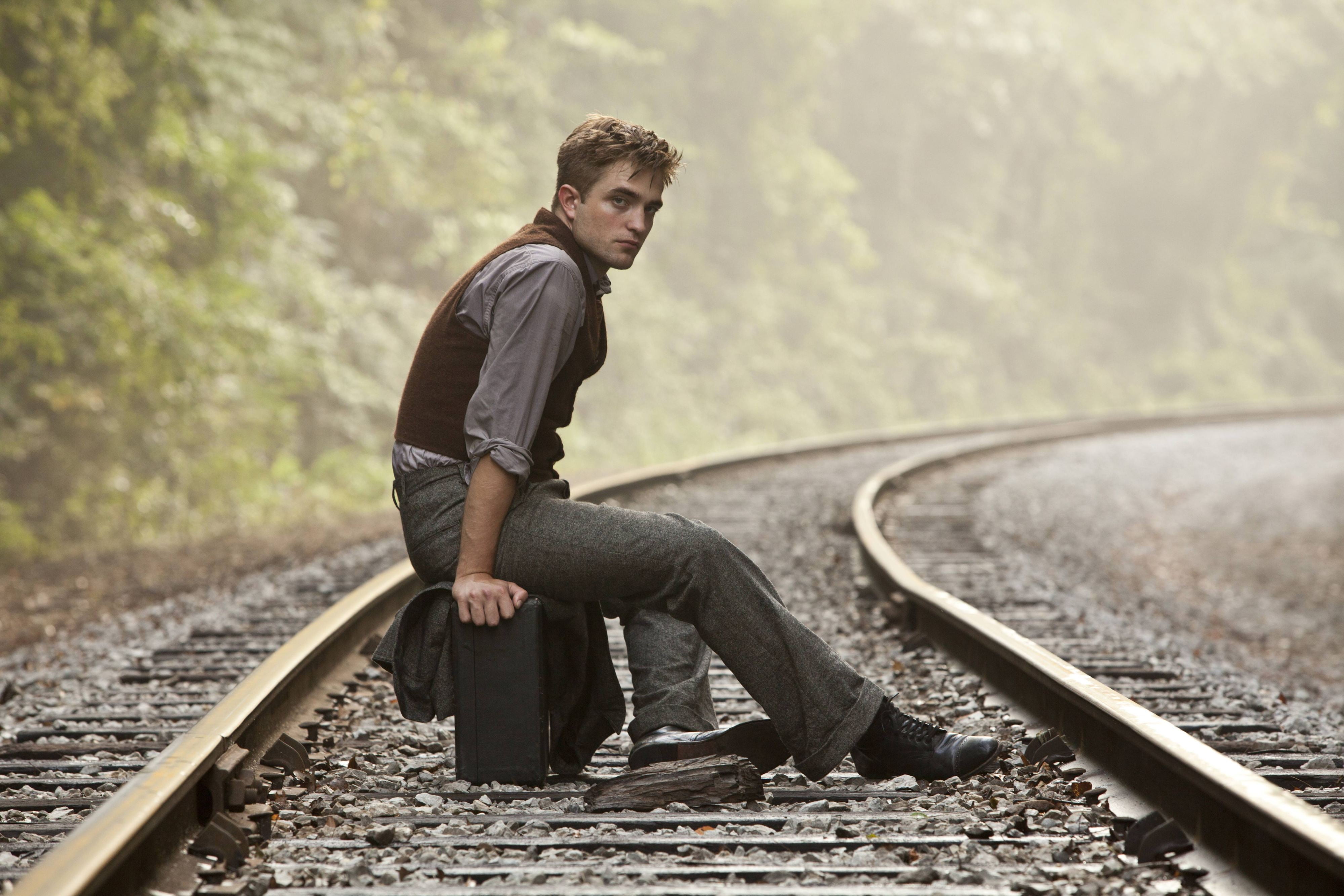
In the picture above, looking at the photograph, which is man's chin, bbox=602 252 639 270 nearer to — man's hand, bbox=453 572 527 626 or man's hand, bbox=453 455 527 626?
man's hand, bbox=453 455 527 626

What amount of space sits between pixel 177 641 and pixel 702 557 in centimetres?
269

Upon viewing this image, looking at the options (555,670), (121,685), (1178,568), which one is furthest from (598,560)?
(1178,568)

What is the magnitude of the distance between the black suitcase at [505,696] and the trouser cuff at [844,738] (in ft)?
1.87

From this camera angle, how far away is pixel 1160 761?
246cm

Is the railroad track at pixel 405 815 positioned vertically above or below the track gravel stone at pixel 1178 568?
below

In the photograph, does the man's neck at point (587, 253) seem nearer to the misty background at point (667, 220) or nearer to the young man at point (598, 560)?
the young man at point (598, 560)

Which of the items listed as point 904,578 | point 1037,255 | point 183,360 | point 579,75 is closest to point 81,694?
point 904,578

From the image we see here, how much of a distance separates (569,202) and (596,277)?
174mm

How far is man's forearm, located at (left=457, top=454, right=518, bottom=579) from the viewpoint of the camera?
2627 millimetres

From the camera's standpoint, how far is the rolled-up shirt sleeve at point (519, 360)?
2615 millimetres

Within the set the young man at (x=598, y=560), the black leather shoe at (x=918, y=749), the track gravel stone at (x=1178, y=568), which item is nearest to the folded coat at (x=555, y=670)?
the young man at (x=598, y=560)

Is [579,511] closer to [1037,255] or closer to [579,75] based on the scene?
[579,75]

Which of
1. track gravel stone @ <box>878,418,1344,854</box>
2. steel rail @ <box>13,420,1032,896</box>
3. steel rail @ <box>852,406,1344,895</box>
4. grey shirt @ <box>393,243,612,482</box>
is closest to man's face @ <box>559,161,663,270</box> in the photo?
grey shirt @ <box>393,243,612,482</box>

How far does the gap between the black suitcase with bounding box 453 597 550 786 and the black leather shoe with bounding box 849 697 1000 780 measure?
69cm
